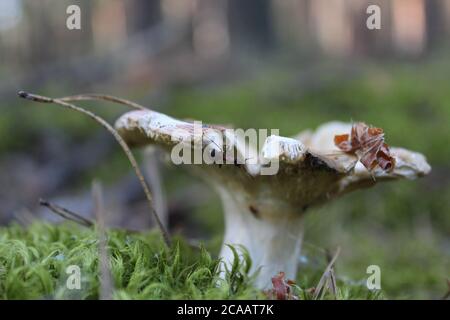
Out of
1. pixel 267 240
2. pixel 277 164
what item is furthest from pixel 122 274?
pixel 267 240

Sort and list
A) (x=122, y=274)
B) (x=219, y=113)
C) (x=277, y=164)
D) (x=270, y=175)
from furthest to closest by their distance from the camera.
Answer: (x=219, y=113) < (x=270, y=175) < (x=277, y=164) < (x=122, y=274)

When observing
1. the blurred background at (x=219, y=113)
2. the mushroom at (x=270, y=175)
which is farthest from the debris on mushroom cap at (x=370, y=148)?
the blurred background at (x=219, y=113)

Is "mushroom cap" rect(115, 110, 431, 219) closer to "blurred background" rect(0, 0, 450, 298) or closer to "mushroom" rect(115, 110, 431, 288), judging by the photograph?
"mushroom" rect(115, 110, 431, 288)

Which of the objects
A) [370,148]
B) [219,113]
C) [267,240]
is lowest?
[267,240]

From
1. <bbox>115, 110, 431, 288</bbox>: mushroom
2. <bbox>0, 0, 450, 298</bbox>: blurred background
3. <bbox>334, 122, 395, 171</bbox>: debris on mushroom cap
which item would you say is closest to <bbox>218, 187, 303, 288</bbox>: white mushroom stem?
<bbox>115, 110, 431, 288</bbox>: mushroom

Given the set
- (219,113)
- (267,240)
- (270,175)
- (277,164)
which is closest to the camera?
(277,164)

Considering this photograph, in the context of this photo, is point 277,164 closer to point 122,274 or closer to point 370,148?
point 370,148

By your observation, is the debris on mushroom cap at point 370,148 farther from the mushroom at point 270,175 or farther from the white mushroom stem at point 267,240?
the white mushroom stem at point 267,240
